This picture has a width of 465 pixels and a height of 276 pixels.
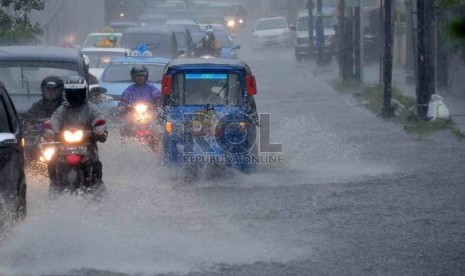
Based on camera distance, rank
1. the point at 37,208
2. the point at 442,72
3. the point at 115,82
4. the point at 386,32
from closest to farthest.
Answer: the point at 37,208, the point at 115,82, the point at 386,32, the point at 442,72

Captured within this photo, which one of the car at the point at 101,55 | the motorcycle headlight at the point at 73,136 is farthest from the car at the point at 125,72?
the motorcycle headlight at the point at 73,136

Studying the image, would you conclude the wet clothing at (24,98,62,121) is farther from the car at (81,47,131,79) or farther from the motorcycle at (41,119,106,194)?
the car at (81,47,131,79)

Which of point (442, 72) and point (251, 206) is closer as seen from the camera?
point (251, 206)

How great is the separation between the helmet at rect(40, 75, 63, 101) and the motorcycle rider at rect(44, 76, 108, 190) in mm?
2197

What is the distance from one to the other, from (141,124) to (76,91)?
16.9ft

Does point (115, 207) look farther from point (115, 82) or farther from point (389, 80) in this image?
point (389, 80)

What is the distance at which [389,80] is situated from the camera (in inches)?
947

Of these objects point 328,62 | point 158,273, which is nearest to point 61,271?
point 158,273

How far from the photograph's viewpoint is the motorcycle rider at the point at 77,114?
11.5m

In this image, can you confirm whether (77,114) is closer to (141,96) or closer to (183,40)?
(141,96)

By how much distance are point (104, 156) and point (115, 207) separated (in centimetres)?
473

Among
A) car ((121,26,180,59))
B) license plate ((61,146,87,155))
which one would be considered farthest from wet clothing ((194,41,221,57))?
license plate ((61,146,87,155))

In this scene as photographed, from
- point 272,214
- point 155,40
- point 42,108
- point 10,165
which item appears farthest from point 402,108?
point 10,165

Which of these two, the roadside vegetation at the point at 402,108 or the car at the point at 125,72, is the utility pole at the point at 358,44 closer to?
the roadside vegetation at the point at 402,108
